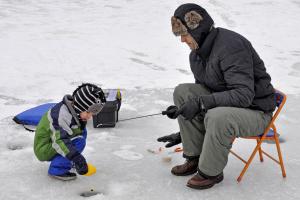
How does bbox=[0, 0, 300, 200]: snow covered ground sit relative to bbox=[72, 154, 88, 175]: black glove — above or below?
below

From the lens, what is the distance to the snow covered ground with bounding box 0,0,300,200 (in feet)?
11.0

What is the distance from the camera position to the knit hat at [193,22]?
10.1ft

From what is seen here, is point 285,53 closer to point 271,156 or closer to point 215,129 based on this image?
point 271,156

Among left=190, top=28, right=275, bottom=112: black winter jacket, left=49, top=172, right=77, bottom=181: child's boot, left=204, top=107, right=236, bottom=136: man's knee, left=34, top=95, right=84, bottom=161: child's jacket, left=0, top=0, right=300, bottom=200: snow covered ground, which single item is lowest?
left=0, top=0, right=300, bottom=200: snow covered ground

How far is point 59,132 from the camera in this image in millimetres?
3123

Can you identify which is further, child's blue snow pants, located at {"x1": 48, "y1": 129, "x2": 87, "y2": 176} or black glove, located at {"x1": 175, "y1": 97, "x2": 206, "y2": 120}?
child's blue snow pants, located at {"x1": 48, "y1": 129, "x2": 87, "y2": 176}

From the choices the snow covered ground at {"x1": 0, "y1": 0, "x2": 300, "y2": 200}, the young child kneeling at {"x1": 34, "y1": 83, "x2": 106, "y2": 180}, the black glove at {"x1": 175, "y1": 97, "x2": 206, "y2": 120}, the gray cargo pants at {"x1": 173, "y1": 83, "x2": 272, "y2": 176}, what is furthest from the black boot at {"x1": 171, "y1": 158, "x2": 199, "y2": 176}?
the young child kneeling at {"x1": 34, "y1": 83, "x2": 106, "y2": 180}

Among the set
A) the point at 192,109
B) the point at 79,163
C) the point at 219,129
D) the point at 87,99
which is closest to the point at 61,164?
the point at 79,163

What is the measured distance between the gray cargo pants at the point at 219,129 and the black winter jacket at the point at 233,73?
0.08 metres

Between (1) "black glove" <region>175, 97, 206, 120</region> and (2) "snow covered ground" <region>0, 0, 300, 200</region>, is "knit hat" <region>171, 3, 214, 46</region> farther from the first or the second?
(2) "snow covered ground" <region>0, 0, 300, 200</region>

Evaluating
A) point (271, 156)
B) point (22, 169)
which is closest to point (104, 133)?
point (22, 169)

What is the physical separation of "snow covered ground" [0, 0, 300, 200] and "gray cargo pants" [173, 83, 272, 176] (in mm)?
291

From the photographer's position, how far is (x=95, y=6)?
13.0 meters

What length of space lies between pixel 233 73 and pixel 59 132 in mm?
1418
